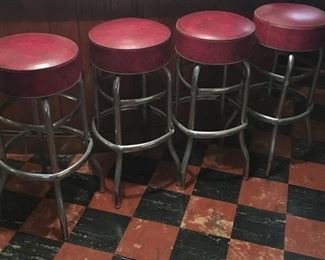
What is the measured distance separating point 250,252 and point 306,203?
18.7 inches

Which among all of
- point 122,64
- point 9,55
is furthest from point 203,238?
point 9,55

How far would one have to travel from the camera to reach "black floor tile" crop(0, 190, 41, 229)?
209 centimetres

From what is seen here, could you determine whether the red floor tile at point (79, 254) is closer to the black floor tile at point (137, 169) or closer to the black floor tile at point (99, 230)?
the black floor tile at point (99, 230)

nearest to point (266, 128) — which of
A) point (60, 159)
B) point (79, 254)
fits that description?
point (60, 159)

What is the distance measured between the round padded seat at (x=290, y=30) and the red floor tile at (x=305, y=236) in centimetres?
84

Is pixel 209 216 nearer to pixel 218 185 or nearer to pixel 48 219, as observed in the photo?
pixel 218 185

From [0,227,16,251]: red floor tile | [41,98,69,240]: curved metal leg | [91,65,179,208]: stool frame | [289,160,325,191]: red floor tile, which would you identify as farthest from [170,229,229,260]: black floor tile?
[0,227,16,251]: red floor tile

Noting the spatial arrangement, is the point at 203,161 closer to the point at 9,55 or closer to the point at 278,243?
the point at 278,243

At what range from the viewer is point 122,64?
183 cm

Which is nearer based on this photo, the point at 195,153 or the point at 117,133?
the point at 117,133

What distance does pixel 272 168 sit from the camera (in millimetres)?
2445

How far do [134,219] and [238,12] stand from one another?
124 centimetres

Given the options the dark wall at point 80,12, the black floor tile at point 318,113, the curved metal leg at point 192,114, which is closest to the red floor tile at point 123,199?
the curved metal leg at point 192,114

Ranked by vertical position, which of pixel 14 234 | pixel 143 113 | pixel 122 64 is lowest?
pixel 14 234
